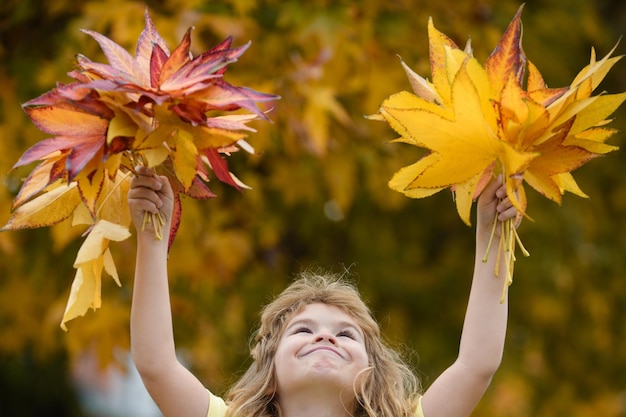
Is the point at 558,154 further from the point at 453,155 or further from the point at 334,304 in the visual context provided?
the point at 334,304

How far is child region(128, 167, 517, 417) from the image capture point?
244cm

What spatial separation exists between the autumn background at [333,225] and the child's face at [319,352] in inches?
18.1

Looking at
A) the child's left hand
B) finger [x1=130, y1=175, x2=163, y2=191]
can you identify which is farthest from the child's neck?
finger [x1=130, y1=175, x2=163, y2=191]

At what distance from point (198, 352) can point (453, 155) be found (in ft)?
11.7

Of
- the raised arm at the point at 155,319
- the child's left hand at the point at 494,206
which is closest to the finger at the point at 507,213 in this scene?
the child's left hand at the point at 494,206

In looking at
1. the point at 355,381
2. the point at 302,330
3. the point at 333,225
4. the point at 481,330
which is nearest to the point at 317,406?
the point at 355,381

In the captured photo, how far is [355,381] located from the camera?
263cm

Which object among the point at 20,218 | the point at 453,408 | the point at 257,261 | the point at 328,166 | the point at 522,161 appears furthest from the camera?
the point at 257,261

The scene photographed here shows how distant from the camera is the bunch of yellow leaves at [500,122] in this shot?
7.14ft

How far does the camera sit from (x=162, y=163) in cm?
236

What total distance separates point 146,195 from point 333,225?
4164 millimetres

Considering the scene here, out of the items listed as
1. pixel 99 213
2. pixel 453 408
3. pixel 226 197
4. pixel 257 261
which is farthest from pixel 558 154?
pixel 257 261

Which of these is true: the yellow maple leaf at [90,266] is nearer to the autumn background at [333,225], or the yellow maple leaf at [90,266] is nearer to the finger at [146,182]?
the finger at [146,182]

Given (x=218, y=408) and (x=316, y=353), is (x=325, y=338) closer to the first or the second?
(x=316, y=353)
